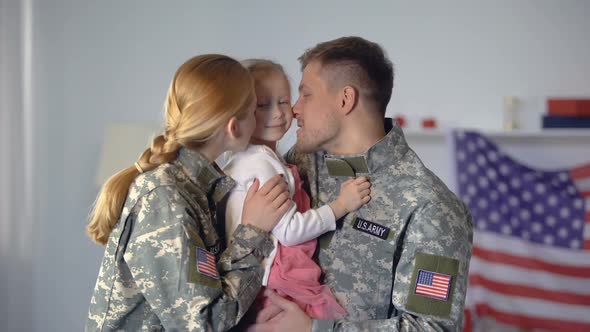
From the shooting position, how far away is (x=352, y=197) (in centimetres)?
207

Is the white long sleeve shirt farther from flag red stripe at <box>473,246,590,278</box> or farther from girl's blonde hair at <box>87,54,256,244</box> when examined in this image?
flag red stripe at <box>473,246,590,278</box>

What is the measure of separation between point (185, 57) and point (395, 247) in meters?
3.13

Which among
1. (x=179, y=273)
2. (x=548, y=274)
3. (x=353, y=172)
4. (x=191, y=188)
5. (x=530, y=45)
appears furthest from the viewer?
(x=530, y=45)

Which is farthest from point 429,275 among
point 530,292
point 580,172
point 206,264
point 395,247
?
point 580,172

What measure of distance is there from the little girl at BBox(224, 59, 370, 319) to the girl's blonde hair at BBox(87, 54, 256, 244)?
0.20 m

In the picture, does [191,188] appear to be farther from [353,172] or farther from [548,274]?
[548,274]

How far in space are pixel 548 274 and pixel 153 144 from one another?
3.12m

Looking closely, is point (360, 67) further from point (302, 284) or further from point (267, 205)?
point (302, 284)

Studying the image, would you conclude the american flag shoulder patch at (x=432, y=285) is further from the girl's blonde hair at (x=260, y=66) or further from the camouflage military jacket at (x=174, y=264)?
the girl's blonde hair at (x=260, y=66)

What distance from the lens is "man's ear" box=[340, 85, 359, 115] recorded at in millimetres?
2207

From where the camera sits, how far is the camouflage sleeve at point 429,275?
6.26ft

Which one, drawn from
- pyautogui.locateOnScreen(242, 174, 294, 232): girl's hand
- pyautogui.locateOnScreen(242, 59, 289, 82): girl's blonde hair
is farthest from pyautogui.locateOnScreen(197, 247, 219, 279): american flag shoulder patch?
pyautogui.locateOnScreen(242, 59, 289, 82): girl's blonde hair

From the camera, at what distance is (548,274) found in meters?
4.35

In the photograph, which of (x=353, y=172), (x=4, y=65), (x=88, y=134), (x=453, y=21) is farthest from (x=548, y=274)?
(x=4, y=65)
